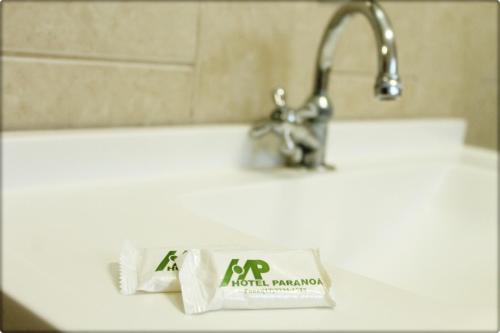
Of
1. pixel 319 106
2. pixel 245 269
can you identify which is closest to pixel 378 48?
pixel 319 106

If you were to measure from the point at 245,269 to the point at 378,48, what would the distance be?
37 centimetres

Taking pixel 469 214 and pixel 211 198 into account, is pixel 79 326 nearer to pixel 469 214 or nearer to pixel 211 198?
pixel 211 198

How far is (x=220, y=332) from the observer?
0.32 metres

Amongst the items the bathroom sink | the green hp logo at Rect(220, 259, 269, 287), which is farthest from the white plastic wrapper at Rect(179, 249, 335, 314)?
the bathroom sink

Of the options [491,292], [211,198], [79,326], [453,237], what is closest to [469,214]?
[453,237]

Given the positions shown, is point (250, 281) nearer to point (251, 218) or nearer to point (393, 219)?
point (251, 218)

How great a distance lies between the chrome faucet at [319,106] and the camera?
0.65 m

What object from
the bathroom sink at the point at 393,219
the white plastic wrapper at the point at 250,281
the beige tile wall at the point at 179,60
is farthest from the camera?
the bathroom sink at the point at 393,219

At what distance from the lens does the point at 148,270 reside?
381 mm

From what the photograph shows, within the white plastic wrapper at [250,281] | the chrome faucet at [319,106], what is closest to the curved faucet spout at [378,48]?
the chrome faucet at [319,106]

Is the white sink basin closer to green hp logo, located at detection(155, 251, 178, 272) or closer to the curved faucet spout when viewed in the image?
green hp logo, located at detection(155, 251, 178, 272)

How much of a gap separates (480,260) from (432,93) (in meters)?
0.43

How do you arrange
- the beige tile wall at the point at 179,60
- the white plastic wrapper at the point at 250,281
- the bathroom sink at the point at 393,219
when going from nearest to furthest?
the white plastic wrapper at the point at 250,281 < the beige tile wall at the point at 179,60 < the bathroom sink at the point at 393,219

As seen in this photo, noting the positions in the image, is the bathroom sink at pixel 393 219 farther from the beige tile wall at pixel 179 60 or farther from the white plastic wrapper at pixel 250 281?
the white plastic wrapper at pixel 250 281
